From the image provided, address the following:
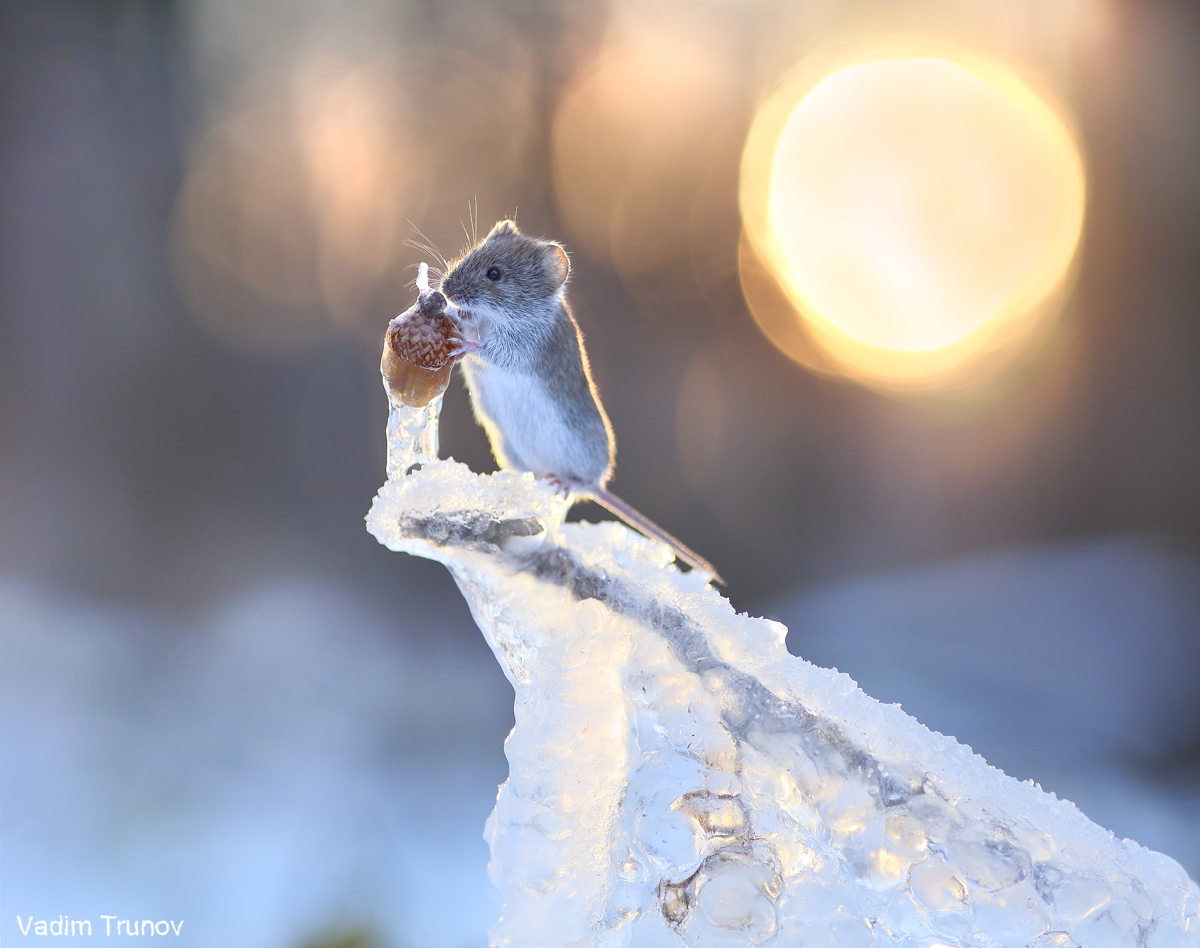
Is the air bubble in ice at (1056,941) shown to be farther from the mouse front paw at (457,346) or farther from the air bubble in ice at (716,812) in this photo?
A: the mouse front paw at (457,346)

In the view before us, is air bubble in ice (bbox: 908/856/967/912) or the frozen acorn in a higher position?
the frozen acorn

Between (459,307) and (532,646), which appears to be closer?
(532,646)

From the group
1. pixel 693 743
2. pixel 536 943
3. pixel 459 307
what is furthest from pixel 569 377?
pixel 536 943

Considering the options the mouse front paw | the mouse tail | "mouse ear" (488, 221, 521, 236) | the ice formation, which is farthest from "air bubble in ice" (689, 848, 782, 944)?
"mouse ear" (488, 221, 521, 236)

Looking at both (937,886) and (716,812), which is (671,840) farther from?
(937,886)

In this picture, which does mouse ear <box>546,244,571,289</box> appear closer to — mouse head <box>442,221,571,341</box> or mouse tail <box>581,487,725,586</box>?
mouse head <box>442,221,571,341</box>

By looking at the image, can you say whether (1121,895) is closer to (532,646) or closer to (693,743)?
(693,743)

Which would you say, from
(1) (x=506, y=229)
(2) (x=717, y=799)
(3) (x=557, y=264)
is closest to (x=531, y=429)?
(3) (x=557, y=264)
